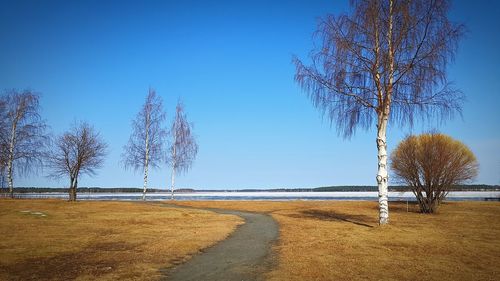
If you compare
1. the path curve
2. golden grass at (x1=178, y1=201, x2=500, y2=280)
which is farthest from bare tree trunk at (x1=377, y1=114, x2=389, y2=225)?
the path curve

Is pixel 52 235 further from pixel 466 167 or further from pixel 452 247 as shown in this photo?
pixel 466 167

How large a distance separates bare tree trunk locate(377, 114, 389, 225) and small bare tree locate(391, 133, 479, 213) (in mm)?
18402

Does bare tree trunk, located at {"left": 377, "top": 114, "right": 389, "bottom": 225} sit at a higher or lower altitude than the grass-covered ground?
higher

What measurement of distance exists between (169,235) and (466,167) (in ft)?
125

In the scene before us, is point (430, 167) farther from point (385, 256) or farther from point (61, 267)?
point (61, 267)

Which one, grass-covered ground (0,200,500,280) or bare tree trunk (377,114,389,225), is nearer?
grass-covered ground (0,200,500,280)

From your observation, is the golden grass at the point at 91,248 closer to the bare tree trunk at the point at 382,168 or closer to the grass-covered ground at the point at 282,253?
the grass-covered ground at the point at 282,253

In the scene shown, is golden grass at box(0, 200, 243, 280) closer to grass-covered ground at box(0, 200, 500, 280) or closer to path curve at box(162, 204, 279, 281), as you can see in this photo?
grass-covered ground at box(0, 200, 500, 280)

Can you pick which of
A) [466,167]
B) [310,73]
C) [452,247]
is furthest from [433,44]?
[466,167]

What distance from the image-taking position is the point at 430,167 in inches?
1336

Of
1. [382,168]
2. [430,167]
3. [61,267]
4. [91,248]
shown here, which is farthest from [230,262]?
[430,167]

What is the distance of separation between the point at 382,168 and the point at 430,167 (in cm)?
2014

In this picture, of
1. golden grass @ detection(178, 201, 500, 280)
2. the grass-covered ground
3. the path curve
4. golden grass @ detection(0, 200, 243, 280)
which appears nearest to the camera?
the path curve

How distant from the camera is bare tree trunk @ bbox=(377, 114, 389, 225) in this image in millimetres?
17109
